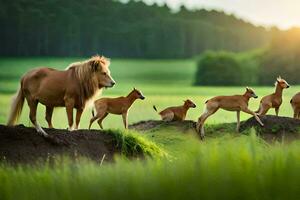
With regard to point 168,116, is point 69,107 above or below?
above

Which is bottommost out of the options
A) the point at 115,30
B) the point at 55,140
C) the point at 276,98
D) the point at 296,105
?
the point at 55,140

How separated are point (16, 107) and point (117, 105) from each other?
1.61 m

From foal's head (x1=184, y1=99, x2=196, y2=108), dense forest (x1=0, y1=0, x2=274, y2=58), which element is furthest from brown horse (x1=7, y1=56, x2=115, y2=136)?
dense forest (x1=0, y1=0, x2=274, y2=58)

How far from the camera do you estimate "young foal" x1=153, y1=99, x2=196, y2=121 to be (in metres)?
9.20

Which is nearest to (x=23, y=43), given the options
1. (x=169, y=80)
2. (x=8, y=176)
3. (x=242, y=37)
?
(x=169, y=80)

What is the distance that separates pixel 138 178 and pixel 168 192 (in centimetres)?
12

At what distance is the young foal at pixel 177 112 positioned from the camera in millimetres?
9203

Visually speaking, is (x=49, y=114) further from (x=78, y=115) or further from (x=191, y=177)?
(x=191, y=177)

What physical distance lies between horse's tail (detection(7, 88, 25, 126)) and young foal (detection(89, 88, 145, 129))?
1.41 m

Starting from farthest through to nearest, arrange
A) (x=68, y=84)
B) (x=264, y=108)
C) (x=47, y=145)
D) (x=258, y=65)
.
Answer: (x=258, y=65) → (x=264, y=108) → (x=68, y=84) → (x=47, y=145)

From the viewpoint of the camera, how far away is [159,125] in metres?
9.34

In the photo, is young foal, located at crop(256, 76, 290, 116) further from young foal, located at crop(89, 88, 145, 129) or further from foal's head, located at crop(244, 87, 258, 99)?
young foal, located at crop(89, 88, 145, 129)

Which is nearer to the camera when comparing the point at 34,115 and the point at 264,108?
the point at 34,115

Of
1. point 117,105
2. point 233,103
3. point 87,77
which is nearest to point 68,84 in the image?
point 87,77
